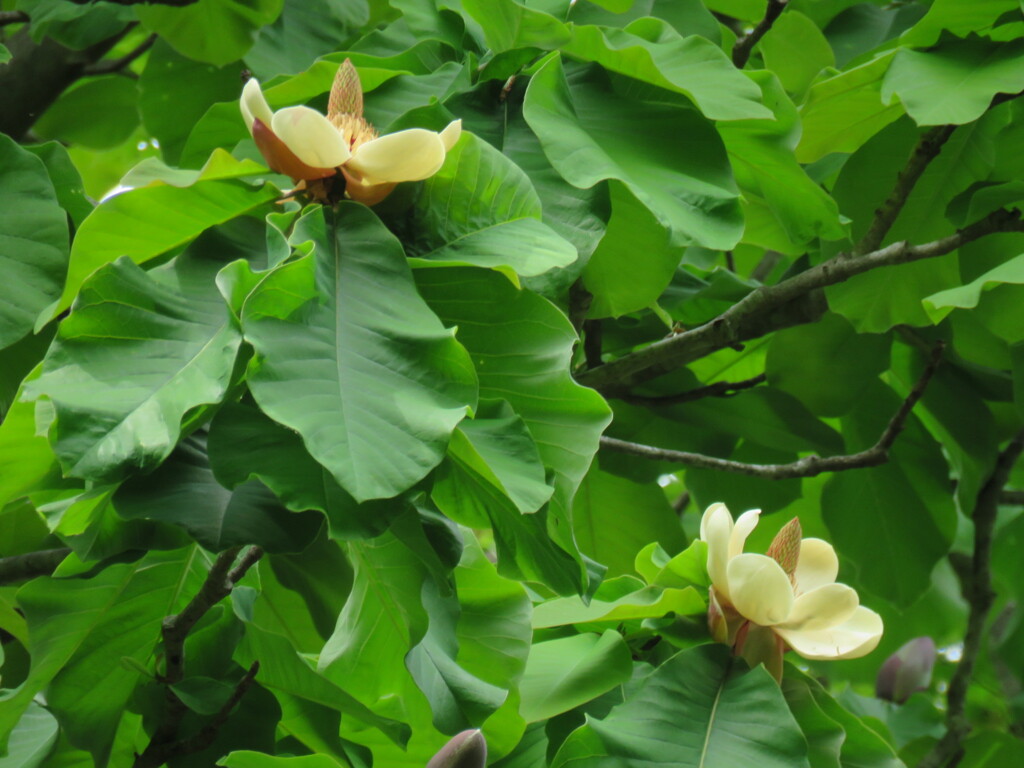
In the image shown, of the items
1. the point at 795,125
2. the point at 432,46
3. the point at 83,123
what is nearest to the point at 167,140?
the point at 83,123

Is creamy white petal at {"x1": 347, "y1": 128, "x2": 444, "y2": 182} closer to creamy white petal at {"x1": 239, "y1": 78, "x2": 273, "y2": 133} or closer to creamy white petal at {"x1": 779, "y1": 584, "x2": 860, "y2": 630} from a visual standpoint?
creamy white petal at {"x1": 239, "y1": 78, "x2": 273, "y2": 133}

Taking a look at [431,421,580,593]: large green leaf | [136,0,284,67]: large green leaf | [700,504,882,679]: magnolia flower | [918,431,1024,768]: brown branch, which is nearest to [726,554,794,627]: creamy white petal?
[700,504,882,679]: magnolia flower

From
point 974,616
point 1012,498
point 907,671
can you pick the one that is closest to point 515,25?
point 1012,498

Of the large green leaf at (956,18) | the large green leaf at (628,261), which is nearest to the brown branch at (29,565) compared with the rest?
the large green leaf at (628,261)

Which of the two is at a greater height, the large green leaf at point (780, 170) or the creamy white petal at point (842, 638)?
the large green leaf at point (780, 170)

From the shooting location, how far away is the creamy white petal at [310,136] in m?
0.73

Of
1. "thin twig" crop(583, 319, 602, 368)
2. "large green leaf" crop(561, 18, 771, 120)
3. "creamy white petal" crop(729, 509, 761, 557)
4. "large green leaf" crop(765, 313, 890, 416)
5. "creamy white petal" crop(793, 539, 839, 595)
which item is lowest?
"large green leaf" crop(765, 313, 890, 416)

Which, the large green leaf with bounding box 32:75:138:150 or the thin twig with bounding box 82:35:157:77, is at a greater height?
the thin twig with bounding box 82:35:157:77

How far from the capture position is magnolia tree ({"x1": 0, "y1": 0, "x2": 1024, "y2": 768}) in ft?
2.17

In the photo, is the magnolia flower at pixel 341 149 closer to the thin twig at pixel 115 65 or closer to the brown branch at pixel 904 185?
the brown branch at pixel 904 185

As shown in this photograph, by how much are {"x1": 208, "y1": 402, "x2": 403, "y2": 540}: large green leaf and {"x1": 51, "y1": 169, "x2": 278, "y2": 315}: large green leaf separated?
0.59 feet

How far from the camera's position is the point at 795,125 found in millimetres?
1081

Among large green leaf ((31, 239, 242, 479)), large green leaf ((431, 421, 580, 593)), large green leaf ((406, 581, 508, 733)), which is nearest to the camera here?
large green leaf ((31, 239, 242, 479))

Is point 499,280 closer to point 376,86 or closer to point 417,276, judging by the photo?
point 417,276
